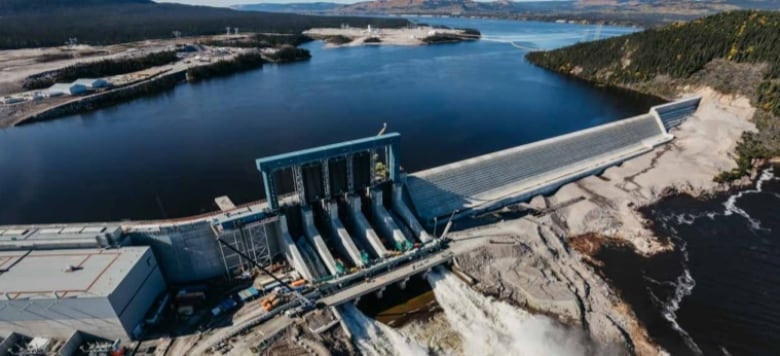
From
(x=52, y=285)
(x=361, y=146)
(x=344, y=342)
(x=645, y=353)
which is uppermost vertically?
(x=361, y=146)

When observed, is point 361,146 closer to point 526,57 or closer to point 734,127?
point 734,127

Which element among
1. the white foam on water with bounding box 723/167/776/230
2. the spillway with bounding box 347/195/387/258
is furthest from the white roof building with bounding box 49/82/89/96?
the white foam on water with bounding box 723/167/776/230

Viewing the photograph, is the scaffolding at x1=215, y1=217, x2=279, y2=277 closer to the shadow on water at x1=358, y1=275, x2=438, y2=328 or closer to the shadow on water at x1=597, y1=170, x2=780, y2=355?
the shadow on water at x1=358, y1=275, x2=438, y2=328

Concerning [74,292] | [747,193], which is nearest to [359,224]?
[74,292]

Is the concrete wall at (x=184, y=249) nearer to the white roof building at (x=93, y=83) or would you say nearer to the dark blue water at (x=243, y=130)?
the dark blue water at (x=243, y=130)

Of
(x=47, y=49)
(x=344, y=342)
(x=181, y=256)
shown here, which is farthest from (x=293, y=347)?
(x=47, y=49)

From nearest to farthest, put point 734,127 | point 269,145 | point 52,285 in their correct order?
point 52,285, point 269,145, point 734,127
